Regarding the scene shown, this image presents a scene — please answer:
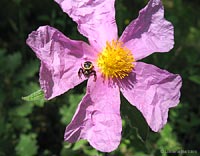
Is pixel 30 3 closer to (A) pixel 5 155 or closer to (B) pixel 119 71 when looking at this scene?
(A) pixel 5 155

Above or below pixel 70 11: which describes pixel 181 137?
below

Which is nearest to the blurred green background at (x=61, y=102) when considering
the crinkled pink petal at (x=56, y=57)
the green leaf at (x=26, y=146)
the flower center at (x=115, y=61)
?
the green leaf at (x=26, y=146)

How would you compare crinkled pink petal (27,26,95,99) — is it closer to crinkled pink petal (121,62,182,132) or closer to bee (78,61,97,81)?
bee (78,61,97,81)

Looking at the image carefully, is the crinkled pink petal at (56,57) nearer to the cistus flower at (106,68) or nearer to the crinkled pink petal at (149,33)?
the cistus flower at (106,68)

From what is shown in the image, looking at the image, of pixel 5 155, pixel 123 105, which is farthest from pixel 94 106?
pixel 5 155

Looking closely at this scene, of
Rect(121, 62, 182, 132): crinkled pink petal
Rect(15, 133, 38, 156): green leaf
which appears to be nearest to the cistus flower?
Rect(121, 62, 182, 132): crinkled pink petal

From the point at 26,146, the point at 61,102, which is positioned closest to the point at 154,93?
the point at 26,146
